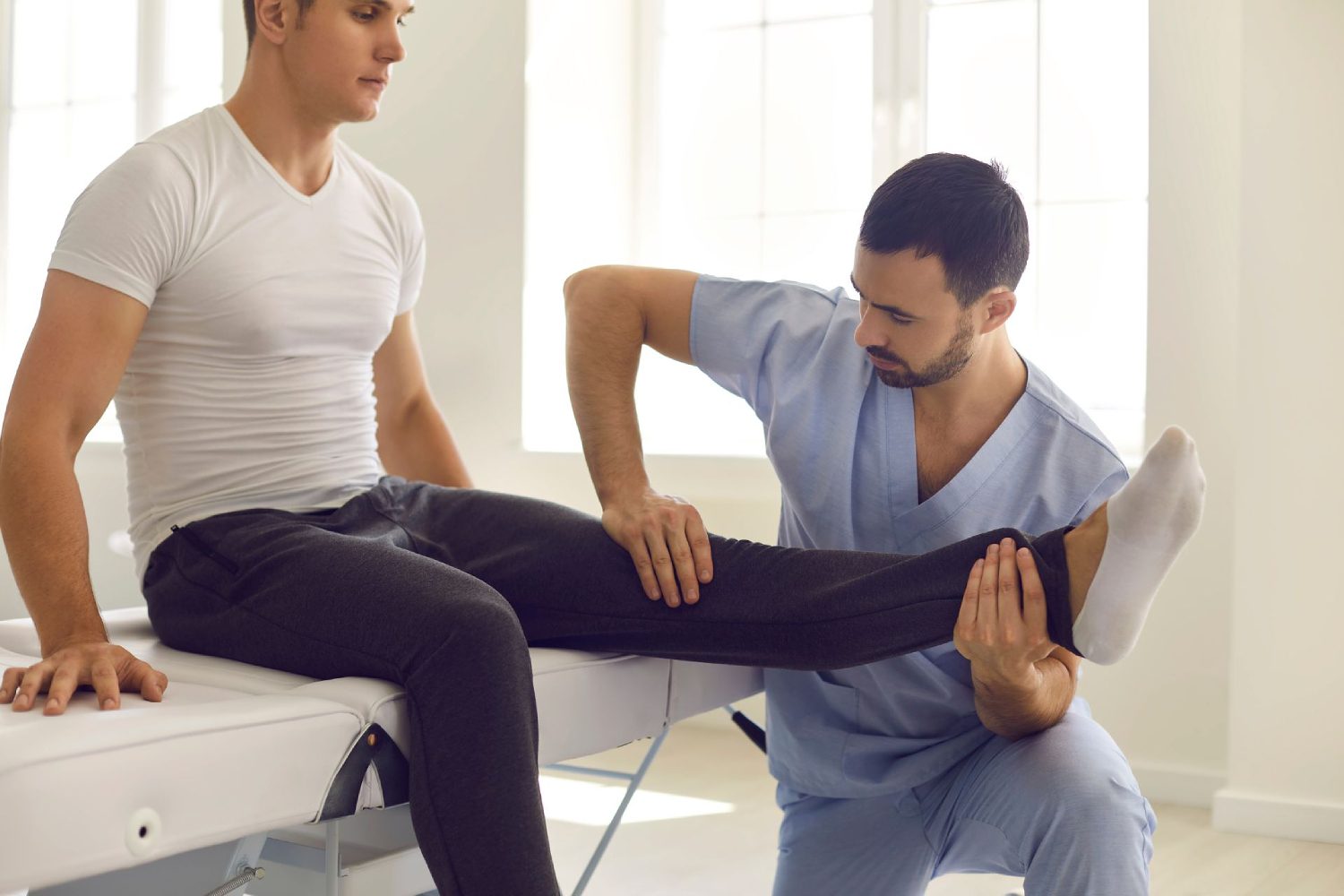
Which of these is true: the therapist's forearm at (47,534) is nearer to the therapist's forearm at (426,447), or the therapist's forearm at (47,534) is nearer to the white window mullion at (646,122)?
the therapist's forearm at (426,447)

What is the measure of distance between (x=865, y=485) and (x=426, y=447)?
71 centimetres

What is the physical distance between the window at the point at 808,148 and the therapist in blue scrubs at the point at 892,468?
60.3 inches

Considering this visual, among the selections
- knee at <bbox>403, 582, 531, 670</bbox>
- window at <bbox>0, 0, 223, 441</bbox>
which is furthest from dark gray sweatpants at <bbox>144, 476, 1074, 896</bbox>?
window at <bbox>0, 0, 223, 441</bbox>

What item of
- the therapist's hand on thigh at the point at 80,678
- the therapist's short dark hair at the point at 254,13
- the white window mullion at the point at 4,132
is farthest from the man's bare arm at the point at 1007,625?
the white window mullion at the point at 4,132

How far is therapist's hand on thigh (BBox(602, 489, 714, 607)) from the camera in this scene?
133 centimetres

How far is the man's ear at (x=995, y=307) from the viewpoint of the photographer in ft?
4.74

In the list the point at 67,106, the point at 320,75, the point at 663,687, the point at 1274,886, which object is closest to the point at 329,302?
the point at 320,75

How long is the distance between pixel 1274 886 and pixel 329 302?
165 centimetres

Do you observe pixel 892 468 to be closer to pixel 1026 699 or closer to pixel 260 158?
pixel 1026 699

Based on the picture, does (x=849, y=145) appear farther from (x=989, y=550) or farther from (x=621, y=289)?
(x=989, y=550)

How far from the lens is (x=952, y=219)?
1.40 meters

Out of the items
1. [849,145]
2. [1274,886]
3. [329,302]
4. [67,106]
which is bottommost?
[1274,886]

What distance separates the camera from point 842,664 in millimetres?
1276

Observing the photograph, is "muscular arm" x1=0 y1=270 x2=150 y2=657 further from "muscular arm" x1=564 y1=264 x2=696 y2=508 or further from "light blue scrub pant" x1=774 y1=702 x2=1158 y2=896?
"light blue scrub pant" x1=774 y1=702 x2=1158 y2=896
